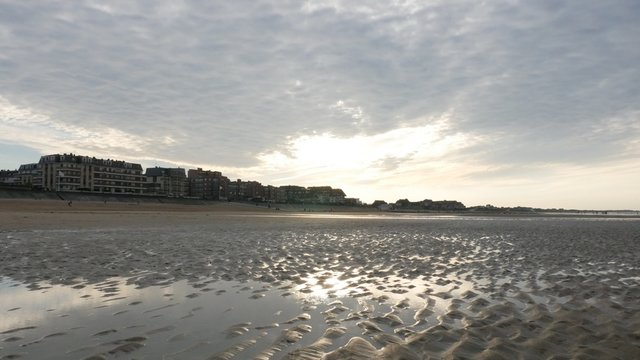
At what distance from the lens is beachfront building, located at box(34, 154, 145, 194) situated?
6486 inches

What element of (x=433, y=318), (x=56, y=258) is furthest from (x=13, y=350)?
(x=56, y=258)

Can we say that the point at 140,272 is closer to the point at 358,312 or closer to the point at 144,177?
the point at 358,312

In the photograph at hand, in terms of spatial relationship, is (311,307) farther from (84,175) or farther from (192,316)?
(84,175)

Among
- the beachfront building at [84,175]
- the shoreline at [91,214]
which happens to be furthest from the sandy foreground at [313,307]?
the beachfront building at [84,175]

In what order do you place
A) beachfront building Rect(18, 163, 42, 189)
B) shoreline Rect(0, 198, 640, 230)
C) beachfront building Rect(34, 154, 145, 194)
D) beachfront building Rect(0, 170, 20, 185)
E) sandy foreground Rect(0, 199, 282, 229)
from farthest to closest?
beachfront building Rect(0, 170, 20, 185), beachfront building Rect(18, 163, 42, 189), beachfront building Rect(34, 154, 145, 194), shoreline Rect(0, 198, 640, 230), sandy foreground Rect(0, 199, 282, 229)

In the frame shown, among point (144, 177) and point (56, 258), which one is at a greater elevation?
point (144, 177)

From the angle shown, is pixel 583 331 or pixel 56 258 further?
pixel 56 258

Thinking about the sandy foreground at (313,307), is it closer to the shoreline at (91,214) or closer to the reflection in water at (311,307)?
the reflection in water at (311,307)

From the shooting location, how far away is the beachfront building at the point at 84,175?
541 feet

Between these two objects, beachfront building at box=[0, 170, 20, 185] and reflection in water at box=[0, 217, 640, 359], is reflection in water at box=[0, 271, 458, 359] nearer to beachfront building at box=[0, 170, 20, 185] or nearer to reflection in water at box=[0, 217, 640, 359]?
reflection in water at box=[0, 217, 640, 359]

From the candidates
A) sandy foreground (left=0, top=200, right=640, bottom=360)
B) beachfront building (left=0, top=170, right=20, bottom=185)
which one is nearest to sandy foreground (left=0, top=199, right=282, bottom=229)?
sandy foreground (left=0, top=200, right=640, bottom=360)

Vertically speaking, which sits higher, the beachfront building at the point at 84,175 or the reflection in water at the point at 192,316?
the beachfront building at the point at 84,175

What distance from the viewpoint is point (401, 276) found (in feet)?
41.9

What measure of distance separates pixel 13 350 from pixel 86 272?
725cm
